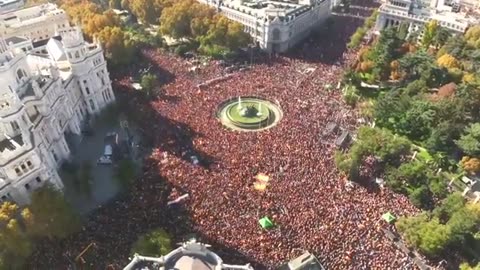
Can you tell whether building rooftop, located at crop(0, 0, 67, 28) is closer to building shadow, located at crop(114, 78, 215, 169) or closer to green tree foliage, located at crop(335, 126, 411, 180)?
building shadow, located at crop(114, 78, 215, 169)

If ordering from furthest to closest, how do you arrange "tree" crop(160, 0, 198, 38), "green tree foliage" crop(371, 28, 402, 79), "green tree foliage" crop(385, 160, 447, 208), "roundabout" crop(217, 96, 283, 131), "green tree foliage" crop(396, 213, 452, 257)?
"tree" crop(160, 0, 198, 38) < "green tree foliage" crop(371, 28, 402, 79) < "roundabout" crop(217, 96, 283, 131) < "green tree foliage" crop(385, 160, 447, 208) < "green tree foliage" crop(396, 213, 452, 257)

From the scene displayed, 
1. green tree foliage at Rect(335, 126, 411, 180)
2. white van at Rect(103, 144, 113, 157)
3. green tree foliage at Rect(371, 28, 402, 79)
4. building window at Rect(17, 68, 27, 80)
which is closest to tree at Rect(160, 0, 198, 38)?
white van at Rect(103, 144, 113, 157)

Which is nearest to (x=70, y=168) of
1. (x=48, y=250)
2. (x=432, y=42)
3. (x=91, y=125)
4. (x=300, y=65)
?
(x=91, y=125)

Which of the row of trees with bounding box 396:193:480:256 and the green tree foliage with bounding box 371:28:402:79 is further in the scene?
the green tree foliage with bounding box 371:28:402:79

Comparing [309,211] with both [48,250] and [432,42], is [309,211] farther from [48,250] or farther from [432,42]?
[432,42]

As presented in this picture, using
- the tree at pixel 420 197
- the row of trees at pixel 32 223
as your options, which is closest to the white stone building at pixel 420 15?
the tree at pixel 420 197


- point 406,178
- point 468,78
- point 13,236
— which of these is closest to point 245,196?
point 406,178

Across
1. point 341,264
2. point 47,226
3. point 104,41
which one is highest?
point 104,41

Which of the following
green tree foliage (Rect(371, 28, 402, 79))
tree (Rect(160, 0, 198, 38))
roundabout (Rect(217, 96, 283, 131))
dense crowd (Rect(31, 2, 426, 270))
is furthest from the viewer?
tree (Rect(160, 0, 198, 38))
